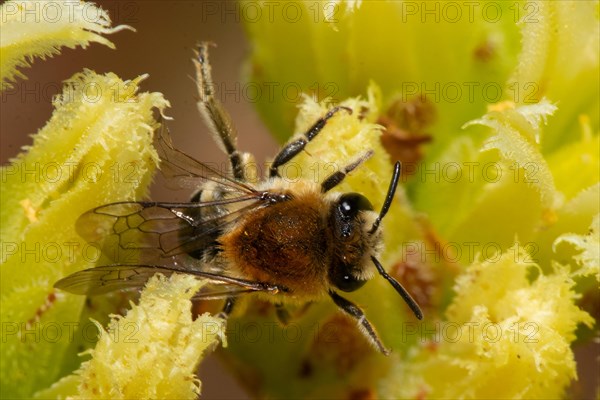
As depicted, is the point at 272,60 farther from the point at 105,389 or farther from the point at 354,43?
the point at 105,389

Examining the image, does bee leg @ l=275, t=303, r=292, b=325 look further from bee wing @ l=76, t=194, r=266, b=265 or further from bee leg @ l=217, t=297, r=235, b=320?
bee wing @ l=76, t=194, r=266, b=265

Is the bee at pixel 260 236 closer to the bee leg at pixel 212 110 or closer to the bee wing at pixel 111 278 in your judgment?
the bee wing at pixel 111 278

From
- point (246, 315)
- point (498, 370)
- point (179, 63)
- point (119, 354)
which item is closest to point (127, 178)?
point (119, 354)

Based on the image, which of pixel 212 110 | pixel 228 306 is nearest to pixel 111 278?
pixel 228 306

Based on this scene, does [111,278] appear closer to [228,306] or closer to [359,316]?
[228,306]

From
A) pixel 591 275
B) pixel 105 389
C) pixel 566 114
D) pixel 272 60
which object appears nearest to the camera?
pixel 105 389

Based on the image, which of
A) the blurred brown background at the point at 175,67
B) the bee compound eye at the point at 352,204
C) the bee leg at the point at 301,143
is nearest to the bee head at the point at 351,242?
the bee compound eye at the point at 352,204

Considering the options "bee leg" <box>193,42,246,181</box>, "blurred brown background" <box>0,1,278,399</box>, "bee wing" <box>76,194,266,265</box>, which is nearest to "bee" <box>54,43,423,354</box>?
"bee wing" <box>76,194,266,265</box>
